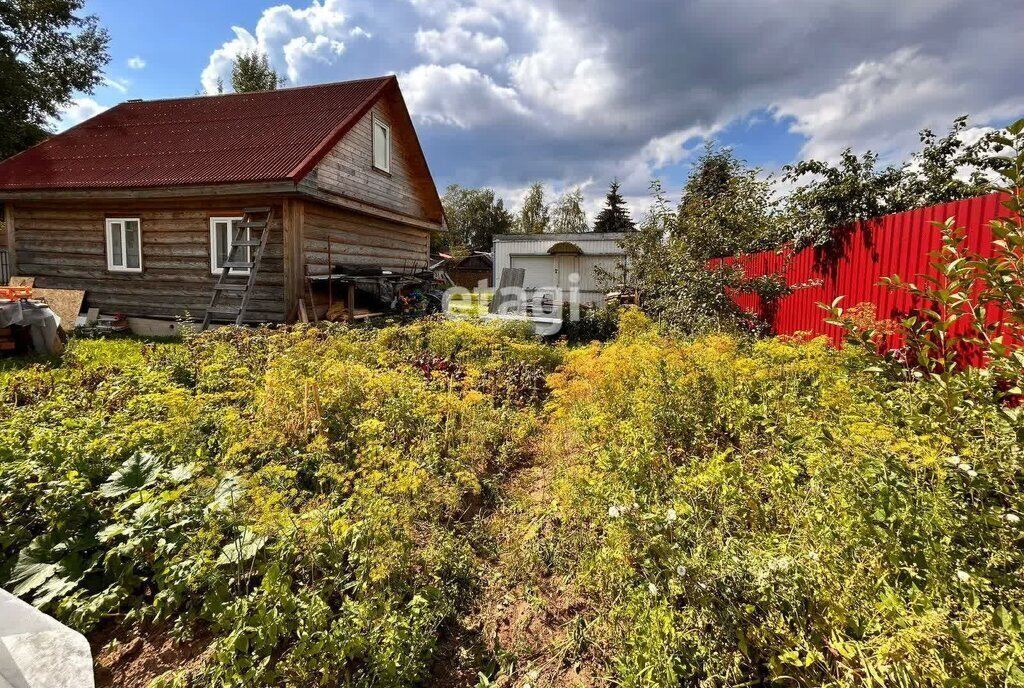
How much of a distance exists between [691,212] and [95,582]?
305 inches

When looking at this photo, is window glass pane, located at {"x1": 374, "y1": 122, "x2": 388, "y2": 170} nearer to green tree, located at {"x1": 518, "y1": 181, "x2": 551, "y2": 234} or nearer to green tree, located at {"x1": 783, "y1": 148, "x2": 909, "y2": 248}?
green tree, located at {"x1": 783, "y1": 148, "x2": 909, "y2": 248}

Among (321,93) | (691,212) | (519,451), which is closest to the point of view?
(519,451)

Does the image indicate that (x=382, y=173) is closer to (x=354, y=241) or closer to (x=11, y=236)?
(x=354, y=241)

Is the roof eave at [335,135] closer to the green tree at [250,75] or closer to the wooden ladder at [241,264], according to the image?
the wooden ladder at [241,264]

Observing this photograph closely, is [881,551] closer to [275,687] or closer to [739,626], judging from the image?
[739,626]

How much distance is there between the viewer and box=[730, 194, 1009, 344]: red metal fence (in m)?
3.48

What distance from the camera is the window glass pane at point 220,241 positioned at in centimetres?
955

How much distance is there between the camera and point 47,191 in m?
9.67

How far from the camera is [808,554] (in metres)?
1.85

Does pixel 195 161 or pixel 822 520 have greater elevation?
pixel 195 161

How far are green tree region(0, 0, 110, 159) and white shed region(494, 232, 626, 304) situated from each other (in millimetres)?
18116

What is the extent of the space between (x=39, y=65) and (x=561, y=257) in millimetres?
22040

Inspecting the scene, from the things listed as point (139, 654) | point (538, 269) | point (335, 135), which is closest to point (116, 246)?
point (335, 135)

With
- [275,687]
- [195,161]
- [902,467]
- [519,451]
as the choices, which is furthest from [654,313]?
[195,161]
